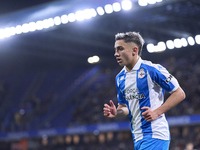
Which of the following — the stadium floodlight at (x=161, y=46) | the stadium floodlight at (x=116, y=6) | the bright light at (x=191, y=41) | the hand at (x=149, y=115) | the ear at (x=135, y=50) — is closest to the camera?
the hand at (x=149, y=115)

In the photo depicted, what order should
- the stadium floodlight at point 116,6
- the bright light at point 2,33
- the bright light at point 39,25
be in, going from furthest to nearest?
the bright light at point 2,33, the bright light at point 39,25, the stadium floodlight at point 116,6

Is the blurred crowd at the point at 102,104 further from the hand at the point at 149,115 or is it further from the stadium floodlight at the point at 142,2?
the hand at the point at 149,115

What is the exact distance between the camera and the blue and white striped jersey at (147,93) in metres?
3.54

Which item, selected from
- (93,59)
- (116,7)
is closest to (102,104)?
(93,59)

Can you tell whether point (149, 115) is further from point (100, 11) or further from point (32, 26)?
point (32, 26)

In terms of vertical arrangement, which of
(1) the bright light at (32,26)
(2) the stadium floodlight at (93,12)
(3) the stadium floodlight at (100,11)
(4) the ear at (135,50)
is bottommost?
(4) the ear at (135,50)

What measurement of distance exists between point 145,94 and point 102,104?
56.5 feet

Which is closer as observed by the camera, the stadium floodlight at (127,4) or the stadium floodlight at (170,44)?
the stadium floodlight at (127,4)

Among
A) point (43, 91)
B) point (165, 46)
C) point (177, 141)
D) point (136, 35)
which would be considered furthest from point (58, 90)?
point (136, 35)

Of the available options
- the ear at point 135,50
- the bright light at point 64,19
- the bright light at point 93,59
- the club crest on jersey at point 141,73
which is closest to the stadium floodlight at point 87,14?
the bright light at point 64,19

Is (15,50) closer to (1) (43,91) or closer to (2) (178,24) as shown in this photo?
(1) (43,91)

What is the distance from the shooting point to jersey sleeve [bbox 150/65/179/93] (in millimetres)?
3539

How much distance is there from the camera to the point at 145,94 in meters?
3.62

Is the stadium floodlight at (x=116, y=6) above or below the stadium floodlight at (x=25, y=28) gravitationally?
below
